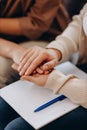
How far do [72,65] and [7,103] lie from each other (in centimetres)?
29

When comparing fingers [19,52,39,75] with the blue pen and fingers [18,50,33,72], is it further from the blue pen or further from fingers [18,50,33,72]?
the blue pen

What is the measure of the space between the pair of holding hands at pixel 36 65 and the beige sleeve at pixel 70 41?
6 cm

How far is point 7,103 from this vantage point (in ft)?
3.48

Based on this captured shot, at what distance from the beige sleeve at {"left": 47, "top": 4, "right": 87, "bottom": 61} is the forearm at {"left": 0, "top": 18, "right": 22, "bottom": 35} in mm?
220

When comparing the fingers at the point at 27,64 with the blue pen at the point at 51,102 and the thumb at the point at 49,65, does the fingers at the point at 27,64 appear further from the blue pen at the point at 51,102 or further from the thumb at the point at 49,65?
the blue pen at the point at 51,102

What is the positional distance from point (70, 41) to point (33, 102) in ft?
1.08

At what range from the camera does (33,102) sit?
97 centimetres

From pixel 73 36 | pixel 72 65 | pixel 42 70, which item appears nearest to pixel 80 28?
pixel 73 36

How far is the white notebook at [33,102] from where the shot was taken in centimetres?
90

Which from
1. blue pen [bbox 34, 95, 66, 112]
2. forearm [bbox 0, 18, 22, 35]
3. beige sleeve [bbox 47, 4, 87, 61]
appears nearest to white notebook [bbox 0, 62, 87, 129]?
blue pen [bbox 34, 95, 66, 112]

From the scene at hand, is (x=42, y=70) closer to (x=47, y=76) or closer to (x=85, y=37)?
(x=47, y=76)

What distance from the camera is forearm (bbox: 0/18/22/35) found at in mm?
1320

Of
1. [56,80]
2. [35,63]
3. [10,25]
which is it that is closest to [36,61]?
[35,63]

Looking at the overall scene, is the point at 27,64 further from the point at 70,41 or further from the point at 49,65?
the point at 70,41
